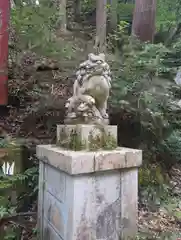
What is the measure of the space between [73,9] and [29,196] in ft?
27.7

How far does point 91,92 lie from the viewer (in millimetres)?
2414

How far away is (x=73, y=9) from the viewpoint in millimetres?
9742

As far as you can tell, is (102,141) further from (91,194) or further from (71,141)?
(91,194)

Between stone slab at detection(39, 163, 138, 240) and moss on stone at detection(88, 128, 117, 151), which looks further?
moss on stone at detection(88, 128, 117, 151)

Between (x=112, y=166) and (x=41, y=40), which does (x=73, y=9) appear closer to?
(x=41, y=40)

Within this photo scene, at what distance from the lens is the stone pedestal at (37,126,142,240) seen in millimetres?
2078

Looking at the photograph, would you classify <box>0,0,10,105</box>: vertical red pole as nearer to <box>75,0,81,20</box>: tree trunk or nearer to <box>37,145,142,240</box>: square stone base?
<box>37,145,142,240</box>: square stone base

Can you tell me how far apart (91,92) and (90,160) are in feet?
2.27

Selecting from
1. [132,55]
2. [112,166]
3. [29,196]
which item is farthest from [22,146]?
[132,55]

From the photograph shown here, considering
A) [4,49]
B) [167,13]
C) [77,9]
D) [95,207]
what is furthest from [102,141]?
[77,9]

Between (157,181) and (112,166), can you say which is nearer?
(112,166)

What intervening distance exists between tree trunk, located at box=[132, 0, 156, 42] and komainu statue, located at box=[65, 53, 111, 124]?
452 centimetres

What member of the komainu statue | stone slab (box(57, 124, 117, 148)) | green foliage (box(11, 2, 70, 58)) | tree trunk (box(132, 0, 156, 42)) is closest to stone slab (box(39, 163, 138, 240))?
stone slab (box(57, 124, 117, 148))

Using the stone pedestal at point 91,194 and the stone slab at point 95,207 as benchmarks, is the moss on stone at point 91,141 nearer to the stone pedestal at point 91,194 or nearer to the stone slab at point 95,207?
the stone pedestal at point 91,194
